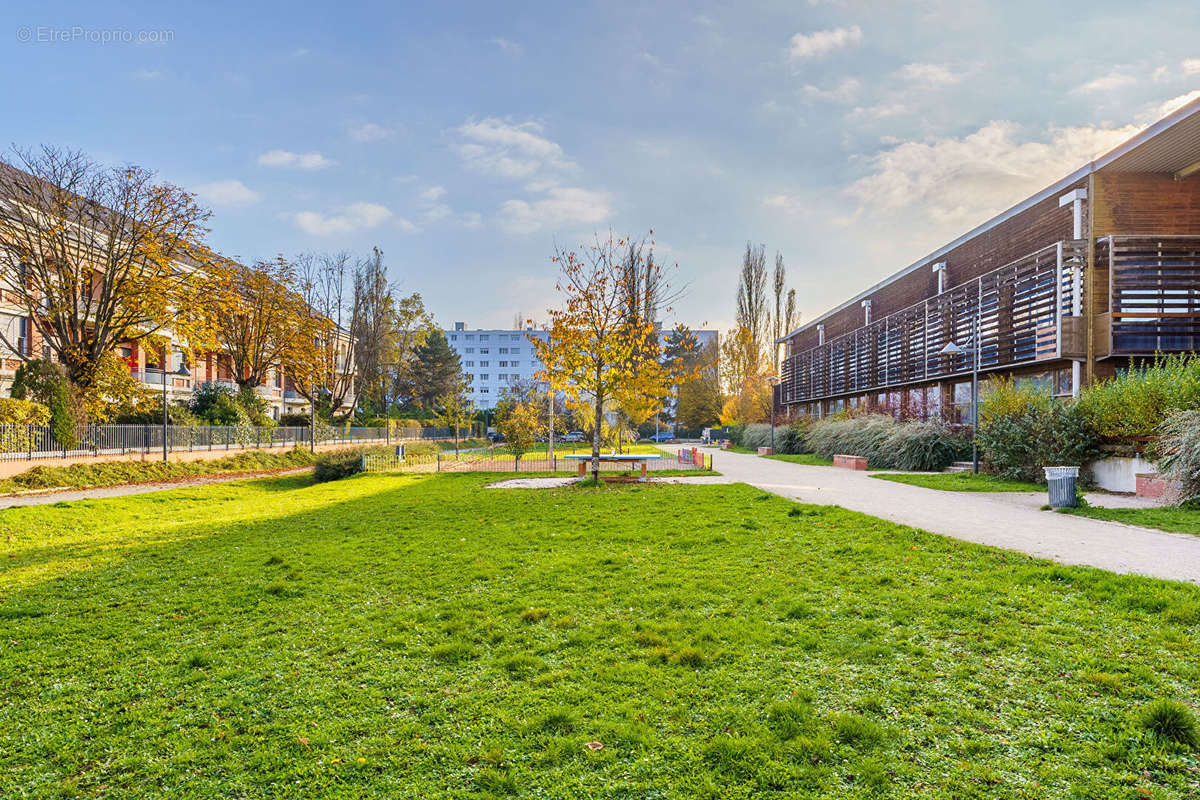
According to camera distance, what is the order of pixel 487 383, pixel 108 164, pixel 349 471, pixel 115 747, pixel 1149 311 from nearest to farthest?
1. pixel 115 747
2. pixel 1149 311
3. pixel 349 471
4. pixel 108 164
5. pixel 487 383

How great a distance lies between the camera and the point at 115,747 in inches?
122

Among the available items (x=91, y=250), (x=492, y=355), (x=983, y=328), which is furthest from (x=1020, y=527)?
(x=492, y=355)

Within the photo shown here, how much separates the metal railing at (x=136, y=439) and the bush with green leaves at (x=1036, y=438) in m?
27.4

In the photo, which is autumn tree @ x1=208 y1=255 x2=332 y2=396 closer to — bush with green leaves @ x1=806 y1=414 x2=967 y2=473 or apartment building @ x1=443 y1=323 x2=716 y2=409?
bush with green leaves @ x1=806 y1=414 x2=967 y2=473

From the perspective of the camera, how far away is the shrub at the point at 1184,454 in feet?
32.3

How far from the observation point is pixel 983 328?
22.0m

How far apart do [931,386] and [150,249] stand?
33.0 meters

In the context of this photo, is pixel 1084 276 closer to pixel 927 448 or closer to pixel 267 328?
pixel 927 448

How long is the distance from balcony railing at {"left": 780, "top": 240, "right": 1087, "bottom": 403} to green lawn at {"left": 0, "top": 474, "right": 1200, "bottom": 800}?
14968 mm

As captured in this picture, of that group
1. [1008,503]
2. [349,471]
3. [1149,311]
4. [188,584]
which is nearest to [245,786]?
[188,584]

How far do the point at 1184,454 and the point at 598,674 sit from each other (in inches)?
466

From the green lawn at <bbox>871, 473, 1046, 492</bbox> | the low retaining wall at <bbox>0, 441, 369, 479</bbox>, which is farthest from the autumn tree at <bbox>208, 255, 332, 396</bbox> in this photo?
the green lawn at <bbox>871, 473, 1046, 492</bbox>

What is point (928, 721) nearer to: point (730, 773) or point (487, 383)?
point (730, 773)

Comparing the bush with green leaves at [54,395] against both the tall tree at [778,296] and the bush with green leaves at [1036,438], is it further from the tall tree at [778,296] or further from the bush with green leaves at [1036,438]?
the tall tree at [778,296]
